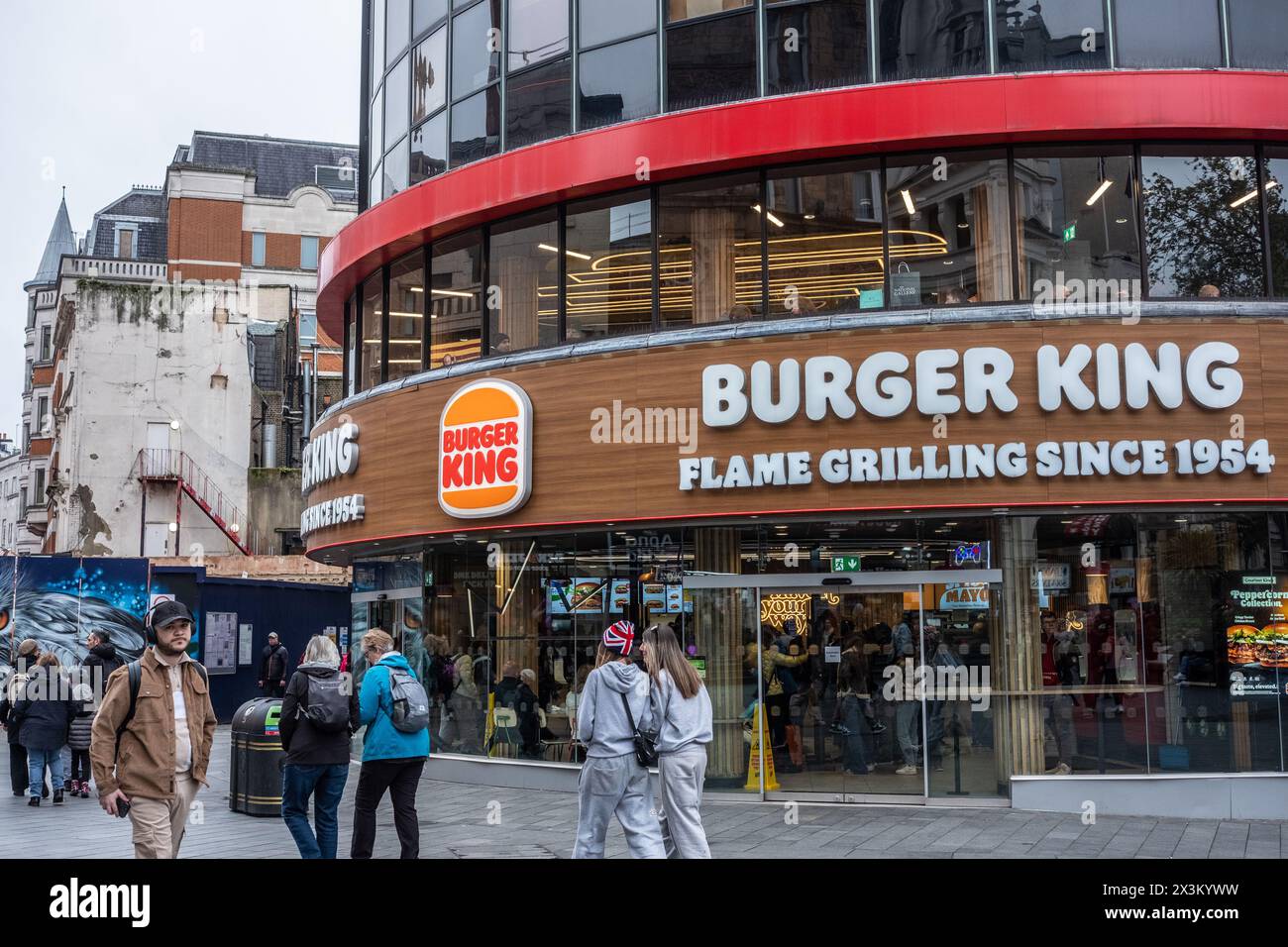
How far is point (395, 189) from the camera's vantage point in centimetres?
1894

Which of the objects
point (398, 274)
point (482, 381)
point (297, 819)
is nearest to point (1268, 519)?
point (482, 381)

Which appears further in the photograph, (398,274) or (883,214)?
(398,274)

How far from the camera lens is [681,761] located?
29.5 feet

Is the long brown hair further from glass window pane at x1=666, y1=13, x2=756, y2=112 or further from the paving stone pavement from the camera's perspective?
glass window pane at x1=666, y1=13, x2=756, y2=112

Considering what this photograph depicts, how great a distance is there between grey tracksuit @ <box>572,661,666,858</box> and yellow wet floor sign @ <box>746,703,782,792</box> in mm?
5789

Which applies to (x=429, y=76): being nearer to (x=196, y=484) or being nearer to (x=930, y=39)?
(x=930, y=39)

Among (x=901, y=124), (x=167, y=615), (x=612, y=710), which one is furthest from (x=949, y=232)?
(x=167, y=615)

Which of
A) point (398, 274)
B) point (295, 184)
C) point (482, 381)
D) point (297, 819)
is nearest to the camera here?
point (297, 819)

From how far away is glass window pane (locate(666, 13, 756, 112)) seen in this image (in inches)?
599
